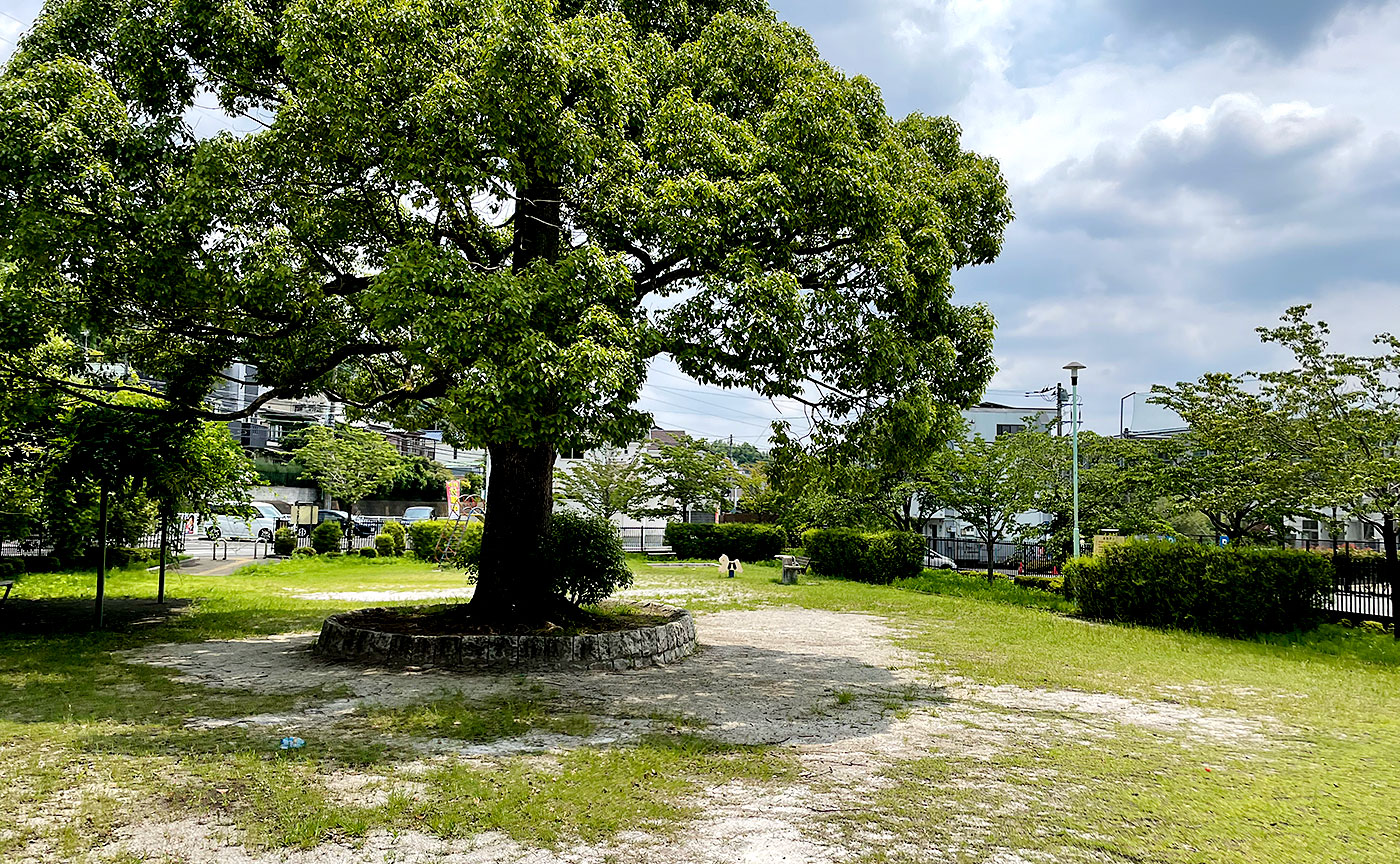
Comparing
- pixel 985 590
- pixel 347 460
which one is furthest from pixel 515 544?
pixel 347 460

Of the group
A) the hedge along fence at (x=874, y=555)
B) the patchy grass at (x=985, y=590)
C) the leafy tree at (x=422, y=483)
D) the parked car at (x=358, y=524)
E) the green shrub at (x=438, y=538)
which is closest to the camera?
the patchy grass at (x=985, y=590)

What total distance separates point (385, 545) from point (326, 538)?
5.58 ft

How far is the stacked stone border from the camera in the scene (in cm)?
894

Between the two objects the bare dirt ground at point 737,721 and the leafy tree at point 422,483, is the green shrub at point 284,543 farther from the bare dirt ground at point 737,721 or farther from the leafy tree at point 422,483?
the bare dirt ground at point 737,721

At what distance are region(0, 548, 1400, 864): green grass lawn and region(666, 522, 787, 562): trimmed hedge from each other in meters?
20.0

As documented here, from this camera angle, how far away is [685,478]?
32.0 m

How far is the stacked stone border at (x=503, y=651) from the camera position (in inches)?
352

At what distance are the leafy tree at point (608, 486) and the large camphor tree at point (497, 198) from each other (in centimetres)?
2188

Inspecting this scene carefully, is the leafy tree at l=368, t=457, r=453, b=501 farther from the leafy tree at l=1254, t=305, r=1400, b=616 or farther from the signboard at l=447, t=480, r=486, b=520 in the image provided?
the leafy tree at l=1254, t=305, r=1400, b=616

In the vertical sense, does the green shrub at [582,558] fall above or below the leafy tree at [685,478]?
below

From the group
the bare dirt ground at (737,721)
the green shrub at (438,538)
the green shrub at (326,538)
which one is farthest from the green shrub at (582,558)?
the green shrub at (326,538)

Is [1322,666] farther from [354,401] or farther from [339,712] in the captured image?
[354,401]

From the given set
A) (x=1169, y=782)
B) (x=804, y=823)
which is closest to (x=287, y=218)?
(x=804, y=823)

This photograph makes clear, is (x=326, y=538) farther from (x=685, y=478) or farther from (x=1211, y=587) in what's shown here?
(x=1211, y=587)
